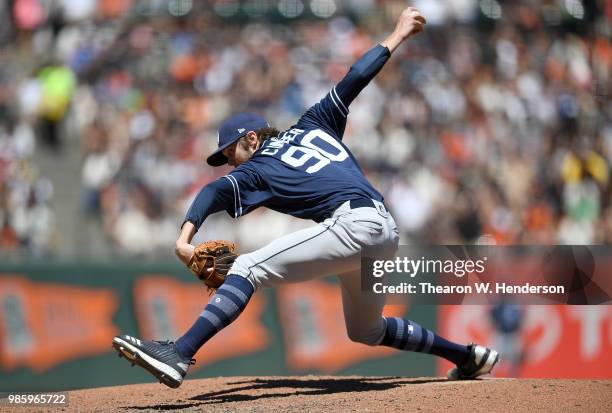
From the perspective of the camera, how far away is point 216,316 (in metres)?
4.22

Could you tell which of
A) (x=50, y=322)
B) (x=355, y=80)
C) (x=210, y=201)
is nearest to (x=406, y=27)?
(x=355, y=80)

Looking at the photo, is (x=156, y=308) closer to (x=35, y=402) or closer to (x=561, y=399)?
(x=35, y=402)

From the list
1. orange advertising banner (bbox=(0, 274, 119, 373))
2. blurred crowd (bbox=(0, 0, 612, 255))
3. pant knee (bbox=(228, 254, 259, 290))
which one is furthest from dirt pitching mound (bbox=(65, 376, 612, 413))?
blurred crowd (bbox=(0, 0, 612, 255))

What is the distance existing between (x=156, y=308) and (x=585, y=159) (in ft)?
16.1

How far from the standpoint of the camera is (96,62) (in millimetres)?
9625

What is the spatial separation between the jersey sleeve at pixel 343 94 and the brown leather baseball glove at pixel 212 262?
0.80 m

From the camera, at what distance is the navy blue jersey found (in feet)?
14.4

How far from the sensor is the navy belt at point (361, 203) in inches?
174

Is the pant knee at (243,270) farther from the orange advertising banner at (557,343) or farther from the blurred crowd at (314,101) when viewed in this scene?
the blurred crowd at (314,101)

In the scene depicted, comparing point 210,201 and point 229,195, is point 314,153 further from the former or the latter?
point 210,201

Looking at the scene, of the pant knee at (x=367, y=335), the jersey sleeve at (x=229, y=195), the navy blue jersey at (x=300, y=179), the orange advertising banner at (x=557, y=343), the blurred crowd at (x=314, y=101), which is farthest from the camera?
the blurred crowd at (x=314, y=101)

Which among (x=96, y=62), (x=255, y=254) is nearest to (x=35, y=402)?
(x=255, y=254)

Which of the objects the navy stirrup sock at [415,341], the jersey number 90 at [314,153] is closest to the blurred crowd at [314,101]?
the navy stirrup sock at [415,341]

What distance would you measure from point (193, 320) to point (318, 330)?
983mm
